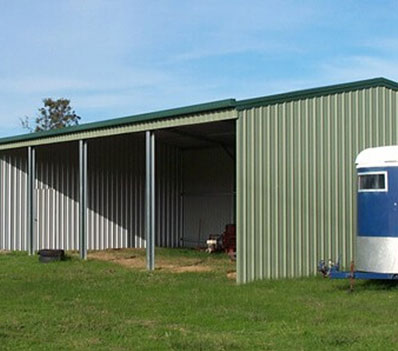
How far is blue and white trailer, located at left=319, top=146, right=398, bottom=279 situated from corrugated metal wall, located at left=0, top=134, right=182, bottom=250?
11.5 meters

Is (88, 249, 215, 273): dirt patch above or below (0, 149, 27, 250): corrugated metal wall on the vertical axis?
below

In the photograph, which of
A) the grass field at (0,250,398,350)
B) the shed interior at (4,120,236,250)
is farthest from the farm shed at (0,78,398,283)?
the shed interior at (4,120,236,250)

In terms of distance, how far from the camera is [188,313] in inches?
372

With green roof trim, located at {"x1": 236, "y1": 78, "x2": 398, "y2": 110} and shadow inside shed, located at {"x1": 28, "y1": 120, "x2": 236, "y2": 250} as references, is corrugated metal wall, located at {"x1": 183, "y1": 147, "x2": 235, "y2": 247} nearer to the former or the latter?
shadow inside shed, located at {"x1": 28, "y1": 120, "x2": 236, "y2": 250}

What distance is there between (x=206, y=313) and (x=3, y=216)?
1492 cm

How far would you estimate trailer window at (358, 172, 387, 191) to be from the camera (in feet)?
37.2

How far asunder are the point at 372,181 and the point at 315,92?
273cm

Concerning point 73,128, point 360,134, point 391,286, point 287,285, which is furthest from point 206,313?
point 73,128

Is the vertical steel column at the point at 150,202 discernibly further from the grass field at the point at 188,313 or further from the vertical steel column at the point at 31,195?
the vertical steel column at the point at 31,195

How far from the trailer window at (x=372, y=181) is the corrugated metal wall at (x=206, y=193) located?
11.3 m

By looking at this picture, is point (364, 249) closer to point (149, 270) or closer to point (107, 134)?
point (149, 270)

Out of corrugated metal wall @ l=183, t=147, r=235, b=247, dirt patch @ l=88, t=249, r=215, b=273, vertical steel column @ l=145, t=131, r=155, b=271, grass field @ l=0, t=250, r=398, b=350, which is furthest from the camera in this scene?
corrugated metal wall @ l=183, t=147, r=235, b=247

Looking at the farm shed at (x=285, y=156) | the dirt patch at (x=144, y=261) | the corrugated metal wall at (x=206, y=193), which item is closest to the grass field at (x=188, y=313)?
the farm shed at (x=285, y=156)

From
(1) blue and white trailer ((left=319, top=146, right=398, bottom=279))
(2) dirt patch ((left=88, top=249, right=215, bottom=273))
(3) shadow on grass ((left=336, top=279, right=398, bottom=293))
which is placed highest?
(1) blue and white trailer ((left=319, top=146, right=398, bottom=279))
